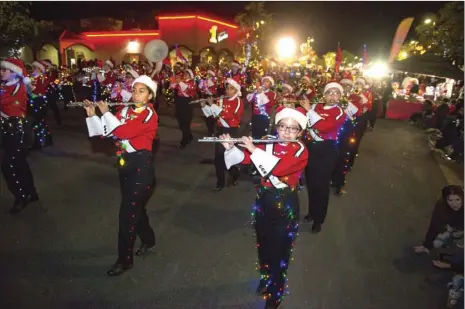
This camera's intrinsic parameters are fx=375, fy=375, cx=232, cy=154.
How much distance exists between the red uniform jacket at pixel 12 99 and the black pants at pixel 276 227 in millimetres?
4189

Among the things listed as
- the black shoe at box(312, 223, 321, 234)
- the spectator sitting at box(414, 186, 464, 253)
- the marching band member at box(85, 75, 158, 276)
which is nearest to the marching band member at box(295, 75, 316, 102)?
the black shoe at box(312, 223, 321, 234)

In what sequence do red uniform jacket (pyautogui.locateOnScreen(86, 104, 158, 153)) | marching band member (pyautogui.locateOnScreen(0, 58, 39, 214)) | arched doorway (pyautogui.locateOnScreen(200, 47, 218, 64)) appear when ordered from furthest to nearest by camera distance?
arched doorway (pyautogui.locateOnScreen(200, 47, 218, 64)), marching band member (pyautogui.locateOnScreen(0, 58, 39, 214)), red uniform jacket (pyautogui.locateOnScreen(86, 104, 158, 153))

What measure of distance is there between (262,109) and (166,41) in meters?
22.1

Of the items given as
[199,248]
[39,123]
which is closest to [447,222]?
[199,248]

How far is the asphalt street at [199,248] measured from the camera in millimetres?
3859

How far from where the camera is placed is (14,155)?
566 centimetres

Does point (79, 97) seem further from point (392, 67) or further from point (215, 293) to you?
point (215, 293)

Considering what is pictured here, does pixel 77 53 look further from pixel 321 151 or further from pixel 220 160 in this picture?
pixel 321 151

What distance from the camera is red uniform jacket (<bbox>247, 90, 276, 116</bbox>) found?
28.0 ft

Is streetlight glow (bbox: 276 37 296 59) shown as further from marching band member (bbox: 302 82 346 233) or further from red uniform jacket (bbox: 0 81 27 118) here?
red uniform jacket (bbox: 0 81 27 118)

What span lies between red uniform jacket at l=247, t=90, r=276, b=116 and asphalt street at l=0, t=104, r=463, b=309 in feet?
5.96

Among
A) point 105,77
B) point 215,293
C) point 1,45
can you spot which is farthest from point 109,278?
point 105,77

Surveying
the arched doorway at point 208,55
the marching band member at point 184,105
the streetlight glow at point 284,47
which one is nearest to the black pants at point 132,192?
the marching band member at point 184,105

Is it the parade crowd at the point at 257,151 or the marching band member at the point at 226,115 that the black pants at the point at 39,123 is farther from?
the marching band member at the point at 226,115
